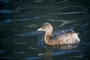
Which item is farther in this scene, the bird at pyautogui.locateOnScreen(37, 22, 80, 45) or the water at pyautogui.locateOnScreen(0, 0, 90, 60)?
the bird at pyautogui.locateOnScreen(37, 22, 80, 45)

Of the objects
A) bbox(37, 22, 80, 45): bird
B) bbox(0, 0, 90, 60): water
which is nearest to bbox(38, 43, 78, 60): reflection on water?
bbox(0, 0, 90, 60): water

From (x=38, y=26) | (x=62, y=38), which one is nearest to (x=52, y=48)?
(x=62, y=38)

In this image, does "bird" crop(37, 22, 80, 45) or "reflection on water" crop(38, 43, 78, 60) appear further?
"bird" crop(37, 22, 80, 45)

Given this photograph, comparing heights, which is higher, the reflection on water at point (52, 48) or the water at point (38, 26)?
the water at point (38, 26)

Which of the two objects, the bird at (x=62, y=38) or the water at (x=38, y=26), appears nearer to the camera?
the water at (x=38, y=26)

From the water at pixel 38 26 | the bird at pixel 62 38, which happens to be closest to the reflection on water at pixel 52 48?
the water at pixel 38 26

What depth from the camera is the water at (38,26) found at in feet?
33.0

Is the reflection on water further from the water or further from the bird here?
the bird

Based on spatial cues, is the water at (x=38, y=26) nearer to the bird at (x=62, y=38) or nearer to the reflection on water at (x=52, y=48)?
the reflection on water at (x=52, y=48)

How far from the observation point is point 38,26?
12.3 metres

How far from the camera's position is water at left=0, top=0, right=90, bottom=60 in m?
10.1

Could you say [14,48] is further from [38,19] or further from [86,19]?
[86,19]

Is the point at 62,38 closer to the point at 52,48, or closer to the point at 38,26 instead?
the point at 52,48

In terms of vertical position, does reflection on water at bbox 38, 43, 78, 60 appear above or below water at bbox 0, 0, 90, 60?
below
